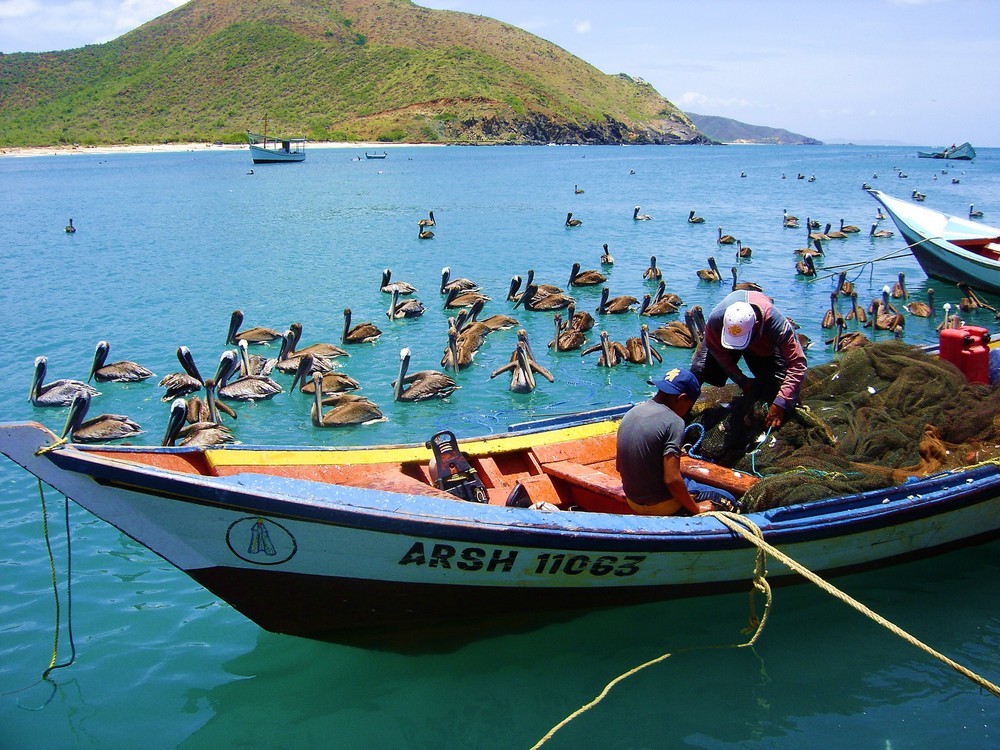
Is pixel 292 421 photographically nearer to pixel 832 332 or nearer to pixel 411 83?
pixel 832 332

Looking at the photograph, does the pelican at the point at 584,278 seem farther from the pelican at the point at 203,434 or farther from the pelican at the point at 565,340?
the pelican at the point at 203,434

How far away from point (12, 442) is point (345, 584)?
2272mm

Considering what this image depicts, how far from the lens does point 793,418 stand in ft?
24.1

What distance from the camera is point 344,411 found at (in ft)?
38.9

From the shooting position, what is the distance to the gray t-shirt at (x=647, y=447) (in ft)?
19.4

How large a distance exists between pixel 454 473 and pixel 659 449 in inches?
81.0

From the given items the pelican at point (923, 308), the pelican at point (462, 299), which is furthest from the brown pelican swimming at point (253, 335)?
the pelican at point (923, 308)

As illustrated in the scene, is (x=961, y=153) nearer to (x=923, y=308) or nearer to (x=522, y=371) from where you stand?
(x=923, y=308)

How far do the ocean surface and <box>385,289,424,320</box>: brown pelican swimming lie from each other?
27 cm

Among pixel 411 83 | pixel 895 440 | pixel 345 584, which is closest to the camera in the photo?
pixel 345 584

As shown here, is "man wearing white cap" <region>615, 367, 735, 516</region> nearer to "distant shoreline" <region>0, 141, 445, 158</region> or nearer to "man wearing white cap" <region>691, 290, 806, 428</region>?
"man wearing white cap" <region>691, 290, 806, 428</region>

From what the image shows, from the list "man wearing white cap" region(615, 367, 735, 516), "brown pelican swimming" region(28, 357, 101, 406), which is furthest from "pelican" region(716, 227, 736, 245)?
"man wearing white cap" region(615, 367, 735, 516)

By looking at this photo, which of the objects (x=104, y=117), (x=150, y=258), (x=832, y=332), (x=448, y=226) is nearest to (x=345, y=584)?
(x=832, y=332)

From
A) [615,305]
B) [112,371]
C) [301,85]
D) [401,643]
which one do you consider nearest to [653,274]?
[615,305]
